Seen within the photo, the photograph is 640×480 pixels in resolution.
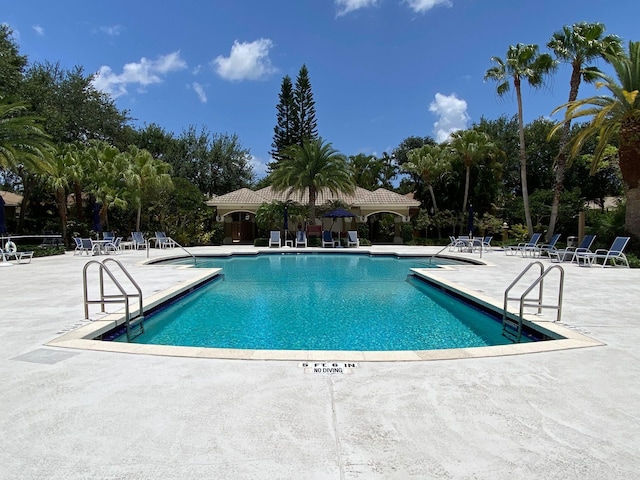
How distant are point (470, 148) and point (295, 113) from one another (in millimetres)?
18677

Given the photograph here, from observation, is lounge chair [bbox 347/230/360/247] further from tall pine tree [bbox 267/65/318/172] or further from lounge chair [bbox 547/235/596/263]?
tall pine tree [bbox 267/65/318/172]

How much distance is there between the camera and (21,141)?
50.3 feet

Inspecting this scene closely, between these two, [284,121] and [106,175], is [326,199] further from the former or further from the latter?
[284,121]

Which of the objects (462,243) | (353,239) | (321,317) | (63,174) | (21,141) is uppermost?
(21,141)

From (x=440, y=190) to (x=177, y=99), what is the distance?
21811 millimetres

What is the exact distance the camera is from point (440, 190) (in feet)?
93.6

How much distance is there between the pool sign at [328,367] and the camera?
12.5ft

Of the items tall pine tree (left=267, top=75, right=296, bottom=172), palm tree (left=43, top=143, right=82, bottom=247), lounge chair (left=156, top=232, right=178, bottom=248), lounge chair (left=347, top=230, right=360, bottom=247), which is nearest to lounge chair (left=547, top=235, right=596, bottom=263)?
lounge chair (left=347, top=230, right=360, bottom=247)

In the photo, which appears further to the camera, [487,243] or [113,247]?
[487,243]

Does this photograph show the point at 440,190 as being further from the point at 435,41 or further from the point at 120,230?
the point at 120,230

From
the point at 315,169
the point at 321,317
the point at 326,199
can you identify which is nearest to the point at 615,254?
the point at 321,317

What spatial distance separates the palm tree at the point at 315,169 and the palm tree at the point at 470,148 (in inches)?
314

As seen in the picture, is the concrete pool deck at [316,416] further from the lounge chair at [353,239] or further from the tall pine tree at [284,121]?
the tall pine tree at [284,121]

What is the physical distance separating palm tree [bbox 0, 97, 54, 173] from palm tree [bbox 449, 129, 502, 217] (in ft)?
73.2
